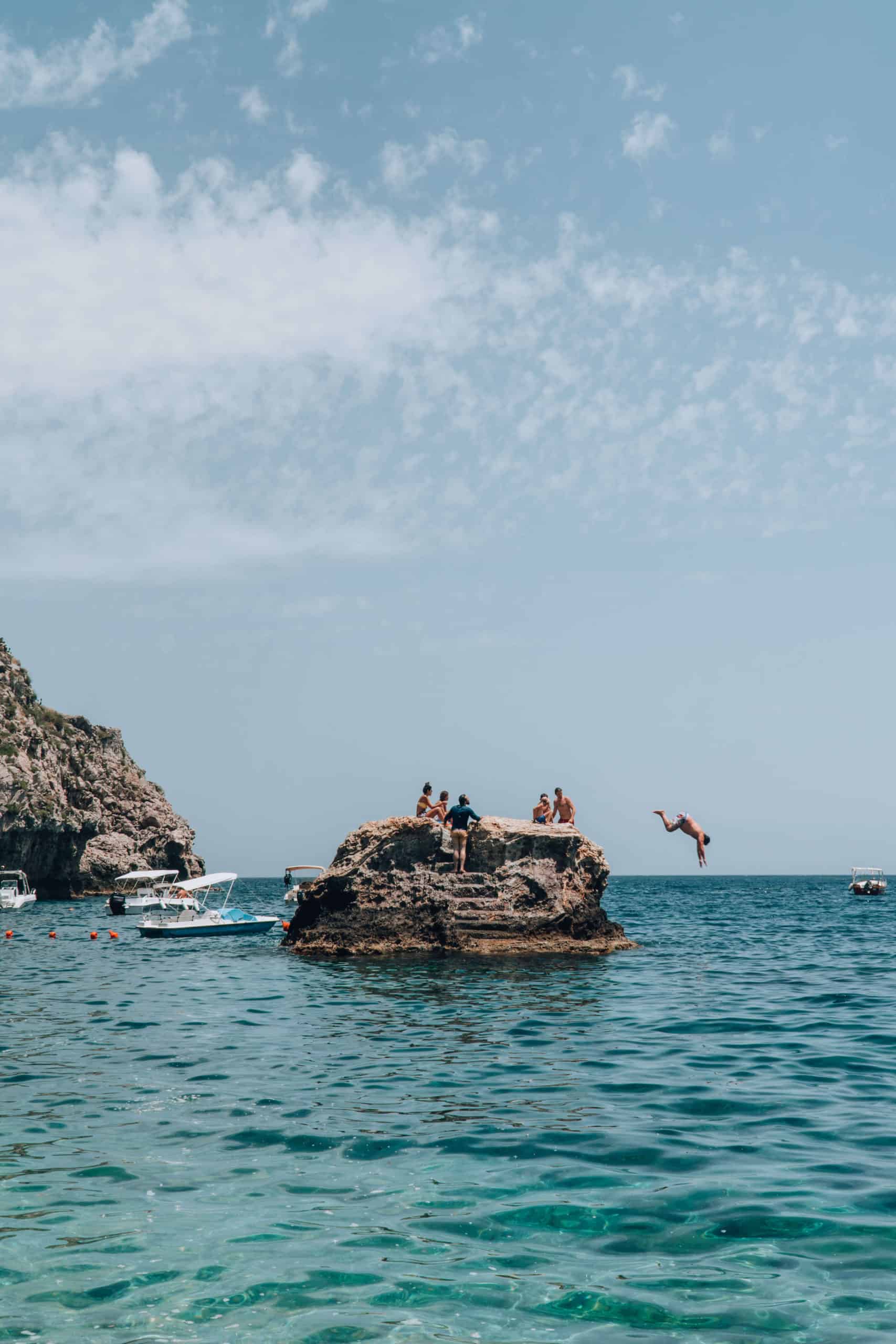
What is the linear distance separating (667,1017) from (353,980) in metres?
8.25

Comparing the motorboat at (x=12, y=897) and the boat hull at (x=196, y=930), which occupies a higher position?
the boat hull at (x=196, y=930)

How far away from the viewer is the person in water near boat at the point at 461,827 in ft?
94.3

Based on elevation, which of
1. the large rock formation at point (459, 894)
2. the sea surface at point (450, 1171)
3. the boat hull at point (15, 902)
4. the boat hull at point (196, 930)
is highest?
the large rock formation at point (459, 894)

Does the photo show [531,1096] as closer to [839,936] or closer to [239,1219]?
[239,1219]

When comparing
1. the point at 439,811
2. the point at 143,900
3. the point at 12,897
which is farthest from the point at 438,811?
the point at 12,897

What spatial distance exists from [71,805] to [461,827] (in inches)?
3003

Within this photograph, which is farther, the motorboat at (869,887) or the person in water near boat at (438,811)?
the motorboat at (869,887)

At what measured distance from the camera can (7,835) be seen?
82.3m

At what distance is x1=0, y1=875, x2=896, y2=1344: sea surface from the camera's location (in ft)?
21.0

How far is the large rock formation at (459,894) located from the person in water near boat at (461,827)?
27cm

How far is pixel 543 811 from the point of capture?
106ft

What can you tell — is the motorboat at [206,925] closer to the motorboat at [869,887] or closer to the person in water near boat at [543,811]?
the person in water near boat at [543,811]

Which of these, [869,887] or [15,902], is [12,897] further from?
[869,887]

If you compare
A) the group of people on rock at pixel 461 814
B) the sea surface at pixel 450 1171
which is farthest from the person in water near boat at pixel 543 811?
the sea surface at pixel 450 1171
